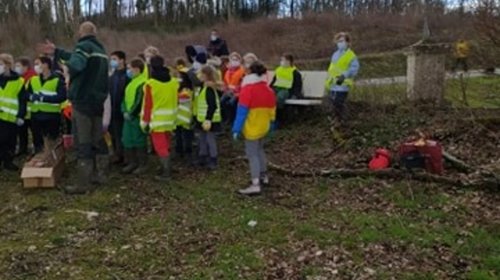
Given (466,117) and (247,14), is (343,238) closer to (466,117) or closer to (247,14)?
(466,117)

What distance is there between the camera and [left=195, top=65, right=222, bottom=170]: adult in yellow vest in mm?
9781

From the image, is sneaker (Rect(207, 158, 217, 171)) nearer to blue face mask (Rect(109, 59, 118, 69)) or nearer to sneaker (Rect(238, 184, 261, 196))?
sneaker (Rect(238, 184, 261, 196))

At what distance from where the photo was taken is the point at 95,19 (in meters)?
57.7

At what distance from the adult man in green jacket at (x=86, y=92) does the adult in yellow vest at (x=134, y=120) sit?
3.05ft

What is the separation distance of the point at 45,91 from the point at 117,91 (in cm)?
112

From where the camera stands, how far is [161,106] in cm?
930

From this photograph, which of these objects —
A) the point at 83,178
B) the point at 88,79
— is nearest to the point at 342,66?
the point at 88,79

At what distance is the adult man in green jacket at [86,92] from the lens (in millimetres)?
8406

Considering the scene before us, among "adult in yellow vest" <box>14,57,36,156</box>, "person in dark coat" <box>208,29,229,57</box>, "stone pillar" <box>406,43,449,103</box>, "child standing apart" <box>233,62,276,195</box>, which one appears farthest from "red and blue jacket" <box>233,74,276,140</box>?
"person in dark coat" <box>208,29,229,57</box>

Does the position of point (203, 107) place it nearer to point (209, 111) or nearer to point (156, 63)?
→ point (209, 111)

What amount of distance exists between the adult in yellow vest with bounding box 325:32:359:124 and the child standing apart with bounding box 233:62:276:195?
11.7 feet

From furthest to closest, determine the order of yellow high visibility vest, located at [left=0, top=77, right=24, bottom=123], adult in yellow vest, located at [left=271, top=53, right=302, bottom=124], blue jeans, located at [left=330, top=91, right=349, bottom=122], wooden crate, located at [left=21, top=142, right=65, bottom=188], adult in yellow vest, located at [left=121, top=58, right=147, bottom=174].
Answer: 1. adult in yellow vest, located at [left=271, top=53, right=302, bottom=124]
2. blue jeans, located at [left=330, top=91, right=349, bottom=122]
3. yellow high visibility vest, located at [left=0, top=77, right=24, bottom=123]
4. adult in yellow vest, located at [left=121, top=58, right=147, bottom=174]
5. wooden crate, located at [left=21, top=142, right=65, bottom=188]

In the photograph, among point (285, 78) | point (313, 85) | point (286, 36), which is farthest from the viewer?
point (286, 36)

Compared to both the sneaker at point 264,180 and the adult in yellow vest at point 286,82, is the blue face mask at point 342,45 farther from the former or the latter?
the sneaker at point 264,180
